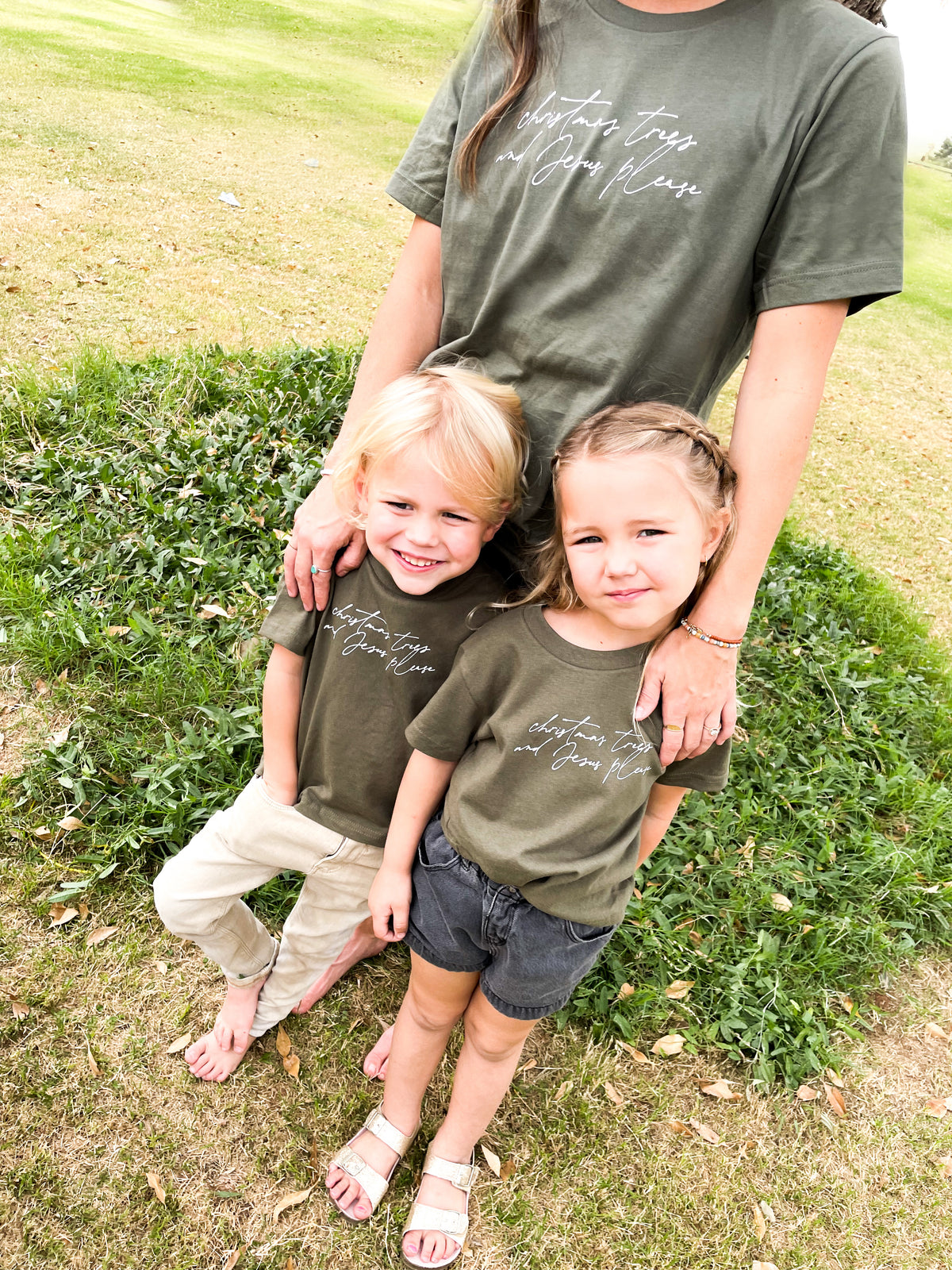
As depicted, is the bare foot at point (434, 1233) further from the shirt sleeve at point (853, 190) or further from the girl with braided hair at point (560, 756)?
the shirt sleeve at point (853, 190)

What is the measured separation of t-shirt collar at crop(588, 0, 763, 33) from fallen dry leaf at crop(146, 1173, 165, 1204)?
2654 mm

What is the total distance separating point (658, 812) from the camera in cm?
200

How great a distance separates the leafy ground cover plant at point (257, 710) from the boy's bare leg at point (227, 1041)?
15.7 inches

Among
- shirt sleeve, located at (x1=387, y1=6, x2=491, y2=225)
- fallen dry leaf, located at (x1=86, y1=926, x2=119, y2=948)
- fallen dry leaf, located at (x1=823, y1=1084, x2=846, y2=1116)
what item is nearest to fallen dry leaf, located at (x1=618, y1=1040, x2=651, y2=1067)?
fallen dry leaf, located at (x1=823, y1=1084, x2=846, y2=1116)

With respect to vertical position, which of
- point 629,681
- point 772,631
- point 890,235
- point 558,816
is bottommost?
point 772,631

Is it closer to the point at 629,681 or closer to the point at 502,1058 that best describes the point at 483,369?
the point at 629,681

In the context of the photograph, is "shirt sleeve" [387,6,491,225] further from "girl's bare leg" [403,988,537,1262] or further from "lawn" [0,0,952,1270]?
"girl's bare leg" [403,988,537,1262]

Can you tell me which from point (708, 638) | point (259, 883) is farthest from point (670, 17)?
point (259, 883)

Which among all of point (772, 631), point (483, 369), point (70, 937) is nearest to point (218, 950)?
point (70, 937)

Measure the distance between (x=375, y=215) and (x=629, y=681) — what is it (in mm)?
9895

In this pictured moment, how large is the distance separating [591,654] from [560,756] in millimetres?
200

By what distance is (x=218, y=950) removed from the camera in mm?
2258

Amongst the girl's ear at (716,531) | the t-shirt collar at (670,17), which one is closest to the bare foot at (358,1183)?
the girl's ear at (716,531)

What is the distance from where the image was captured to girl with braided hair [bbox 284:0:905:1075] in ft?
4.69
